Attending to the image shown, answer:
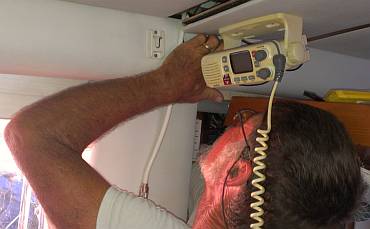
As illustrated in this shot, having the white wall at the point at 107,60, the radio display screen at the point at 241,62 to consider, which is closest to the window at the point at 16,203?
the white wall at the point at 107,60

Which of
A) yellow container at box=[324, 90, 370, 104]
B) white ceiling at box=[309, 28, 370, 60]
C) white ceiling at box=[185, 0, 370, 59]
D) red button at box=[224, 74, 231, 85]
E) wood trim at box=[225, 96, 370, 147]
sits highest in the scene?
white ceiling at box=[185, 0, 370, 59]

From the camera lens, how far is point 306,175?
0.89 metres

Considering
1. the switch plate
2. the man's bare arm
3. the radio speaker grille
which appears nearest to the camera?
the man's bare arm

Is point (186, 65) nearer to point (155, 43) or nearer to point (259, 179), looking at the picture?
point (155, 43)

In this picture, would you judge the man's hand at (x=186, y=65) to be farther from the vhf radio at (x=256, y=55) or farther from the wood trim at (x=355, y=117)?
the wood trim at (x=355, y=117)

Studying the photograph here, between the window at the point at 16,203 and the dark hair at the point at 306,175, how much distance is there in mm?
808

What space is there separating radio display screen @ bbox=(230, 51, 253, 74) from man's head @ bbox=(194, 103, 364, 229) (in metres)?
0.12

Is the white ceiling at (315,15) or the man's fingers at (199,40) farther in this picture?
the man's fingers at (199,40)

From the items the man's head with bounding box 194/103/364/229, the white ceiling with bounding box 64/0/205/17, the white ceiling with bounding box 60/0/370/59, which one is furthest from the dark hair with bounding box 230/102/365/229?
the white ceiling with bounding box 64/0/205/17

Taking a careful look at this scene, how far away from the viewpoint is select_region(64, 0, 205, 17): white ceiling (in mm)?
974

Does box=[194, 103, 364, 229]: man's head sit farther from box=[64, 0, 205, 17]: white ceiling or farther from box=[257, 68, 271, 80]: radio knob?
box=[64, 0, 205, 17]: white ceiling

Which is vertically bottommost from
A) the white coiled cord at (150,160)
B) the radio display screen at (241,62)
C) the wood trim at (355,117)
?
the white coiled cord at (150,160)

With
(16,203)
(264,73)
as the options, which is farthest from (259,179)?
(16,203)

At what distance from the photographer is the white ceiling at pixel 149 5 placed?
97cm
